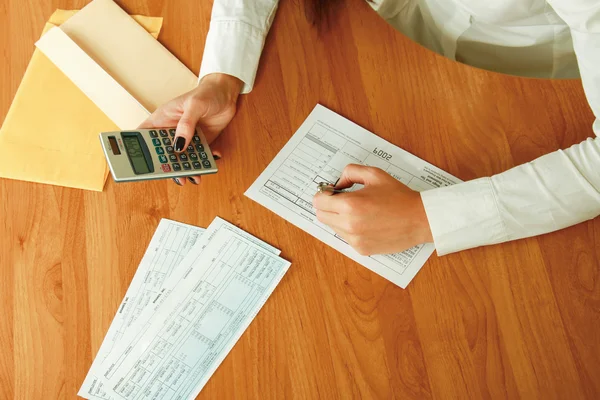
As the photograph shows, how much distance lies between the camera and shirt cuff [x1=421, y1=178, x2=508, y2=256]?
0.63 m

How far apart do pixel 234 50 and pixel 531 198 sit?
49 cm

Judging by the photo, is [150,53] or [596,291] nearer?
[596,291]

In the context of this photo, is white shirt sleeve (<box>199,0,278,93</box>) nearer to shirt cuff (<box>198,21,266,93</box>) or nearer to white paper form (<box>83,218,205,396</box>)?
shirt cuff (<box>198,21,266,93</box>)

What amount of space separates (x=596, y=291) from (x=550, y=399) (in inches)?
6.0

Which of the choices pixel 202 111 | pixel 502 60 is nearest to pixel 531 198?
pixel 502 60

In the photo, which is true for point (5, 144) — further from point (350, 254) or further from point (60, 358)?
point (350, 254)

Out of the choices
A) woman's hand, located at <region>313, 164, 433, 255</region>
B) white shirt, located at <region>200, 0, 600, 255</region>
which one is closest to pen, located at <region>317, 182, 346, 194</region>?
woman's hand, located at <region>313, 164, 433, 255</region>

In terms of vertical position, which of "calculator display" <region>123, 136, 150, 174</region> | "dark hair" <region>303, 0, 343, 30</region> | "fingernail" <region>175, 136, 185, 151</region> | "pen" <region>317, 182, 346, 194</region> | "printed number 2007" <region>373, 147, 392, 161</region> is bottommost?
"printed number 2007" <region>373, 147, 392, 161</region>

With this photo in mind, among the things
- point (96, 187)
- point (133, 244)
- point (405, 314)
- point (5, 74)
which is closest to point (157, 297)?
point (133, 244)

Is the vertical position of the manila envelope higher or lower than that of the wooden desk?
higher

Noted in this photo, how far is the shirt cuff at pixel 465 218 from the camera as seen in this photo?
63 cm

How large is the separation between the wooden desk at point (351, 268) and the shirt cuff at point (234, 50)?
0.03 meters

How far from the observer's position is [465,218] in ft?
2.07

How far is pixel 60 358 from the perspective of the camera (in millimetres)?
625
